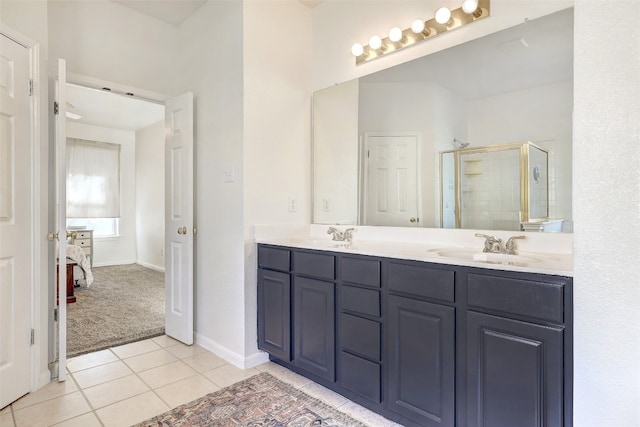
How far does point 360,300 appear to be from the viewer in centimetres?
186

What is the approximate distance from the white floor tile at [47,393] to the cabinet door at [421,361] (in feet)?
6.43

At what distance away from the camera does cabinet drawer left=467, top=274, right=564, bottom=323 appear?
1.24 metres

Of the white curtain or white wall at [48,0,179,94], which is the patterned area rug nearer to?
white wall at [48,0,179,94]

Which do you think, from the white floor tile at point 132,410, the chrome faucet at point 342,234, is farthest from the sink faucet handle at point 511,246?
the white floor tile at point 132,410

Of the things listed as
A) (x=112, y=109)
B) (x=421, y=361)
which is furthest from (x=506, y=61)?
(x=112, y=109)

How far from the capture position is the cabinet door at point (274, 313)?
7.48ft

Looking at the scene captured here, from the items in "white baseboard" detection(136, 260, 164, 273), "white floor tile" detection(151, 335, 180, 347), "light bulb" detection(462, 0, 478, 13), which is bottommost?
"white floor tile" detection(151, 335, 180, 347)

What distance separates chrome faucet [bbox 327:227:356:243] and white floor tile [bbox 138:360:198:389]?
1335 mm

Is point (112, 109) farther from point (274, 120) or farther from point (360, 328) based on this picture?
point (360, 328)

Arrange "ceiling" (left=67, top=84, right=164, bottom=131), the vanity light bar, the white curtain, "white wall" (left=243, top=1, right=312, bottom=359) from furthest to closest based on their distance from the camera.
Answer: the white curtain → "ceiling" (left=67, top=84, right=164, bottom=131) → "white wall" (left=243, top=1, right=312, bottom=359) → the vanity light bar

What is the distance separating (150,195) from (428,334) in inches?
244

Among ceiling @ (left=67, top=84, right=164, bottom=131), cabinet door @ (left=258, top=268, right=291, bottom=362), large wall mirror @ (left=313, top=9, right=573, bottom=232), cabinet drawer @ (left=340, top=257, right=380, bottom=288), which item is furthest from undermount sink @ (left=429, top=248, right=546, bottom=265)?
ceiling @ (left=67, top=84, right=164, bottom=131)

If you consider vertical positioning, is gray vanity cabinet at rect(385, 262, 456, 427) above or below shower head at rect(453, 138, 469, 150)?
below

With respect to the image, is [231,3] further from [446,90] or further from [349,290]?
[349,290]
